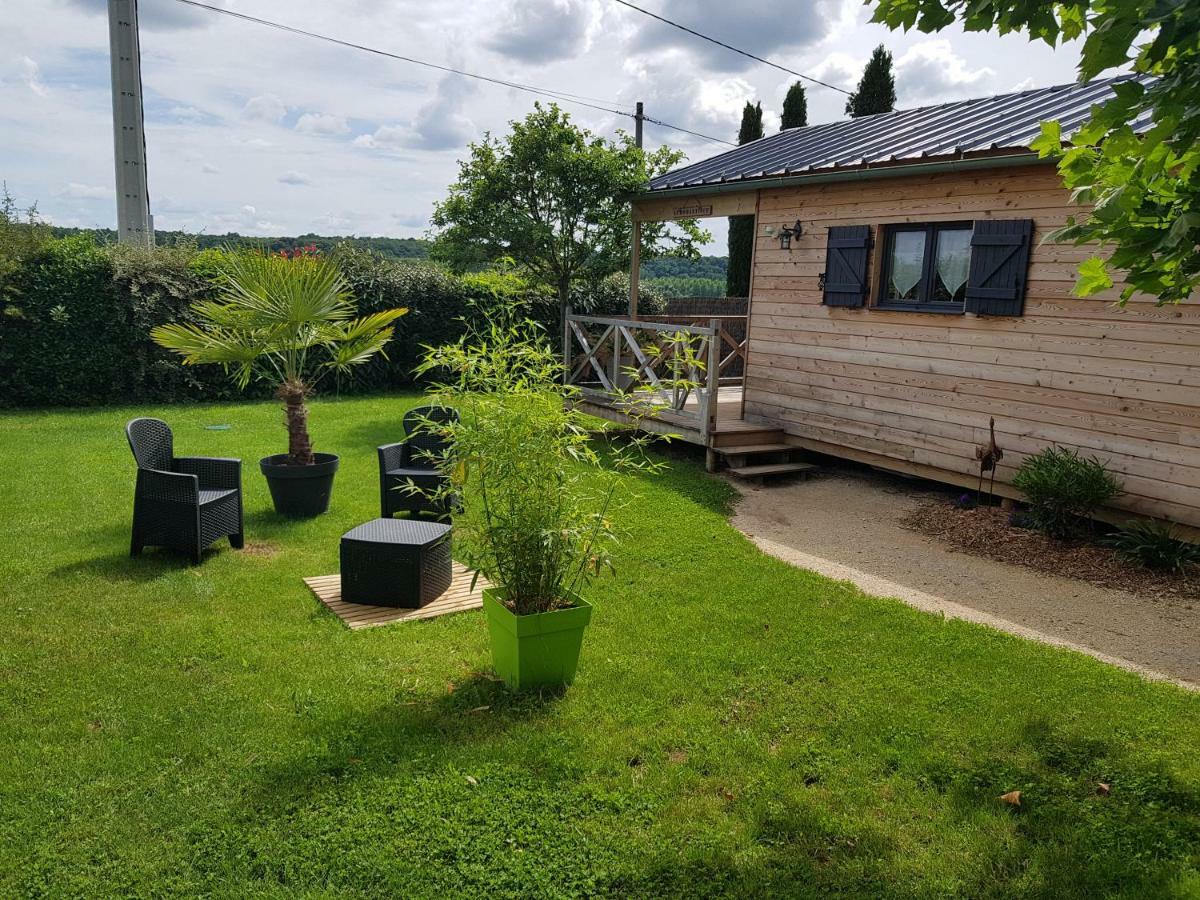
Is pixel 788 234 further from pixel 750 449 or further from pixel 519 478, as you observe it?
pixel 519 478

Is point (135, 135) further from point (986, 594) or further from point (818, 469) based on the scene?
point (986, 594)

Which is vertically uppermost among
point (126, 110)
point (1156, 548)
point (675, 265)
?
point (126, 110)

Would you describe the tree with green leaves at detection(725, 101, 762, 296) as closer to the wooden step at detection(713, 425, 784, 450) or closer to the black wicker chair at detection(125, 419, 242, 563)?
the wooden step at detection(713, 425, 784, 450)

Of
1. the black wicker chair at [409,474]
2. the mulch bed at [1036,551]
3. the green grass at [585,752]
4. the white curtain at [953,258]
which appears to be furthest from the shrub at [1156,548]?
the black wicker chair at [409,474]

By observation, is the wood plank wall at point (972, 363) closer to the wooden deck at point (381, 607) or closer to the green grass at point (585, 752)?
the green grass at point (585, 752)

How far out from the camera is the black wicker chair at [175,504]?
222 inches

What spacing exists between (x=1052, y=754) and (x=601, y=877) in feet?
6.61

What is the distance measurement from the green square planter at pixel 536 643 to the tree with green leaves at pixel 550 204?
845cm

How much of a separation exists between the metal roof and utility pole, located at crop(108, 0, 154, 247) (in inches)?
305

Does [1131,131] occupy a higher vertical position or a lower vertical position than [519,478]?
higher

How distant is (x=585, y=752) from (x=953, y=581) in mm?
3521

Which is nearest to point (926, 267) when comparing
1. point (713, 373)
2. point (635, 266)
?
point (713, 373)

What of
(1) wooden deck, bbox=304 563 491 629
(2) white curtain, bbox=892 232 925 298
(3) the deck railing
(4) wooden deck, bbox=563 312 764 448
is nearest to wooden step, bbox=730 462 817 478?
(4) wooden deck, bbox=563 312 764 448

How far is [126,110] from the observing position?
12438 mm
